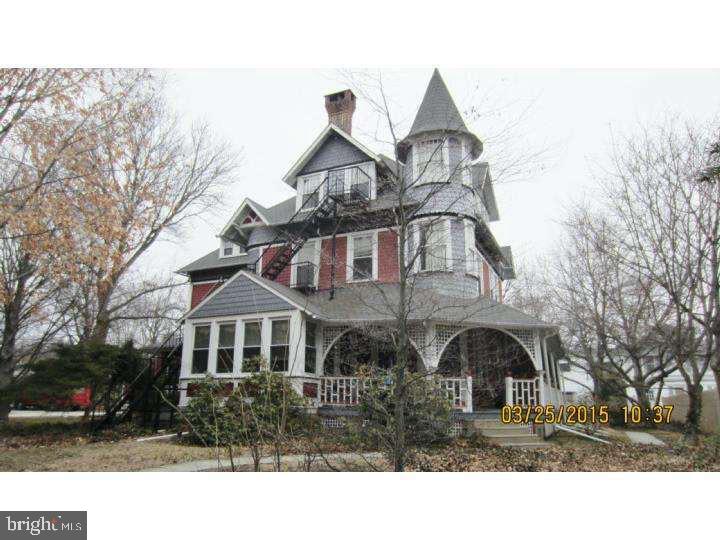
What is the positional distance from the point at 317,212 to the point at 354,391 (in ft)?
15.8

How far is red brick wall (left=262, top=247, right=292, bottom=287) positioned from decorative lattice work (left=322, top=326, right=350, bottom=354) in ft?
8.83

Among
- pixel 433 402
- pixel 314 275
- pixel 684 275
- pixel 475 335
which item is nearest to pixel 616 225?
pixel 684 275

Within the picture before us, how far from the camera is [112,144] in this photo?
10961 mm

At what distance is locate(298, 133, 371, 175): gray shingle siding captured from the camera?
13914mm

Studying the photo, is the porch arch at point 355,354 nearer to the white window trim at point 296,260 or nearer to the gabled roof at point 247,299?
the gabled roof at point 247,299

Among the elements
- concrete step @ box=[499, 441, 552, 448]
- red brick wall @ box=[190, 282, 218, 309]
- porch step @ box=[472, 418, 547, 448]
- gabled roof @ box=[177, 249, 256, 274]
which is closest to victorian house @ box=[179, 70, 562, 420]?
porch step @ box=[472, 418, 547, 448]

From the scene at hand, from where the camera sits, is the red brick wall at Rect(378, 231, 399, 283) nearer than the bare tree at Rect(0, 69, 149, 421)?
No

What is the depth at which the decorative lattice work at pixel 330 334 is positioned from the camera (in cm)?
1165

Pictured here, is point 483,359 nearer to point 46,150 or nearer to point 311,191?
point 311,191

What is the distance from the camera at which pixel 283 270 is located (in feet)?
46.2

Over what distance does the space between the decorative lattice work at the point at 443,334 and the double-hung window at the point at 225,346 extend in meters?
4.43

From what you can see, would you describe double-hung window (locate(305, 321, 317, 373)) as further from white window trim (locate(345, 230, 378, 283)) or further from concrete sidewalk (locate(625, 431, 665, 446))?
concrete sidewalk (locate(625, 431, 665, 446))

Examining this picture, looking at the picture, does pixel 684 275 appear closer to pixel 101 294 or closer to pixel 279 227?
pixel 279 227
